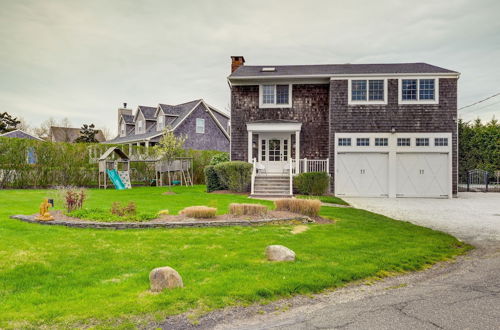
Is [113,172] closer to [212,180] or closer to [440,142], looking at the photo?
[212,180]

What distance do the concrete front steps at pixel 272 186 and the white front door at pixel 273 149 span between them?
1709 millimetres

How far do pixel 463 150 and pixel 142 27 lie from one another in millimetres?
24702

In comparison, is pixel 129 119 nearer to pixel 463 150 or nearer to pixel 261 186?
pixel 261 186

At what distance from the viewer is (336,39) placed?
21.5 meters

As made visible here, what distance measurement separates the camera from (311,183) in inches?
693

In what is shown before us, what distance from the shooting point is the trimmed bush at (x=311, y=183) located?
57.8 ft

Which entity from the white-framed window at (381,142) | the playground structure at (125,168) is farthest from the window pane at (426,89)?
the playground structure at (125,168)

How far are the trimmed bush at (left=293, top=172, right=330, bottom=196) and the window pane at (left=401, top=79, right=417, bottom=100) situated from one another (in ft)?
21.2

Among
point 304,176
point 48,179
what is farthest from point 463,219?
point 48,179

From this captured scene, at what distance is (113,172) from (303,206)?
50.7 ft

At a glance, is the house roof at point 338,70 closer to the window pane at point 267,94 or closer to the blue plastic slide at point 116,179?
the window pane at point 267,94

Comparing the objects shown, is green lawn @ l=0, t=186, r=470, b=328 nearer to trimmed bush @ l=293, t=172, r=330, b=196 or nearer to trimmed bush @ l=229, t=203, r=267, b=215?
trimmed bush @ l=229, t=203, r=267, b=215

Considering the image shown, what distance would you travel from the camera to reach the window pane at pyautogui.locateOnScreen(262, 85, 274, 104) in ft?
66.2

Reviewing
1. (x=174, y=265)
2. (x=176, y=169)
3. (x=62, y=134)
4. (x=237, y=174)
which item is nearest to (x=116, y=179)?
(x=176, y=169)
